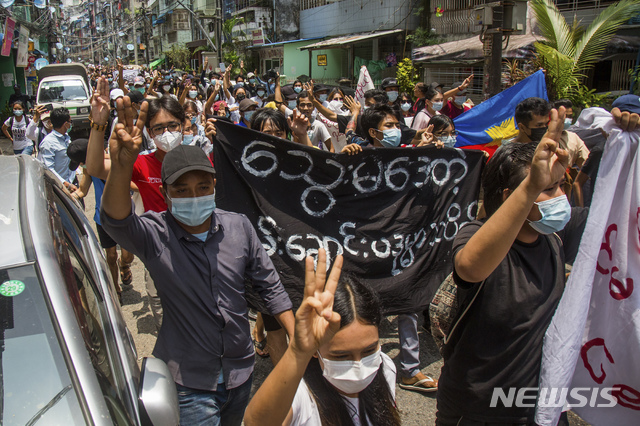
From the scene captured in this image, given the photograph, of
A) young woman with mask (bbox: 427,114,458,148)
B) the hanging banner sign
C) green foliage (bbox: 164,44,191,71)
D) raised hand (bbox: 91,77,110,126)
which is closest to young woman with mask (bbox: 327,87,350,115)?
young woman with mask (bbox: 427,114,458,148)

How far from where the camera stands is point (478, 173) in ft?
13.0

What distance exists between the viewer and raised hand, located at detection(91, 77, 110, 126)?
2.22 metres

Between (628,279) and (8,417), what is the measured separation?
227 cm

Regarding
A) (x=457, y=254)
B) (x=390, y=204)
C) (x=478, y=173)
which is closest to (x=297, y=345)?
(x=457, y=254)

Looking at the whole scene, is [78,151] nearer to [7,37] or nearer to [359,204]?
[359,204]

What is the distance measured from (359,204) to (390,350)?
1.22m

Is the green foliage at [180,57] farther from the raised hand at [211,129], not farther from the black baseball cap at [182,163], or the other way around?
the black baseball cap at [182,163]

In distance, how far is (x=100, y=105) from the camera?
2268 millimetres

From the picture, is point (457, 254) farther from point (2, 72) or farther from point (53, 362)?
point (2, 72)

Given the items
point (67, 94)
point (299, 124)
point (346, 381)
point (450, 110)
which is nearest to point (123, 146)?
point (346, 381)

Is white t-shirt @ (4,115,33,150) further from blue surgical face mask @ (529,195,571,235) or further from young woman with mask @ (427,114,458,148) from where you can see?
blue surgical face mask @ (529,195,571,235)

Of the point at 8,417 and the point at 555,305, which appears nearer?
the point at 8,417

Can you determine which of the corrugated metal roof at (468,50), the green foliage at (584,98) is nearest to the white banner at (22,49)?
the corrugated metal roof at (468,50)

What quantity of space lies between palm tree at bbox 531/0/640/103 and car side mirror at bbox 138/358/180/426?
942cm
